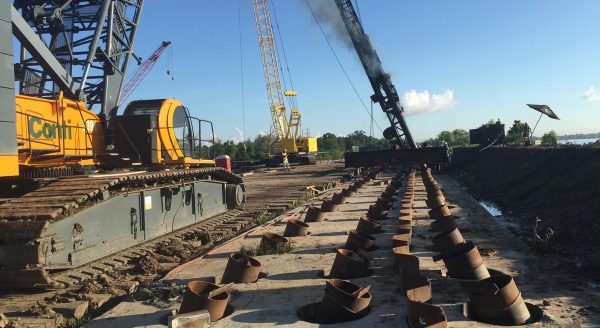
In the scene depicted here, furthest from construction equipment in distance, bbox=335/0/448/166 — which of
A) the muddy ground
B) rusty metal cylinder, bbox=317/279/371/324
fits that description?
rusty metal cylinder, bbox=317/279/371/324

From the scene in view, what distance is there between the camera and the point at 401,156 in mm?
24562

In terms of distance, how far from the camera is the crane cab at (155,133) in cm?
962

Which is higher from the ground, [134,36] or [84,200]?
[134,36]

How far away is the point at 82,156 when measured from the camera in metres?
7.99

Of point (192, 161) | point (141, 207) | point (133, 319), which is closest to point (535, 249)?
point (133, 319)

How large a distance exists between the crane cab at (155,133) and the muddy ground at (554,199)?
7.02m

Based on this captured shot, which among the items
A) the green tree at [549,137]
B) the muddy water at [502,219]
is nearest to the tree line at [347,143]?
the green tree at [549,137]

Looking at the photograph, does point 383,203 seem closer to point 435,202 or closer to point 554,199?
point 435,202

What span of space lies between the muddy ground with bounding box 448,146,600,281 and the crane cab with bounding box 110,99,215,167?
7022mm

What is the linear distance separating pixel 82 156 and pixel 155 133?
2021 mm

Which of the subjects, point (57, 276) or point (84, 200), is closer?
point (57, 276)

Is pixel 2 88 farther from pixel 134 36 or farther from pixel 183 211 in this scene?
pixel 134 36

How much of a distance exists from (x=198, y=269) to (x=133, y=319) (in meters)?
2.18

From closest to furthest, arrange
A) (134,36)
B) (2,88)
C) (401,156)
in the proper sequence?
(2,88)
(134,36)
(401,156)
